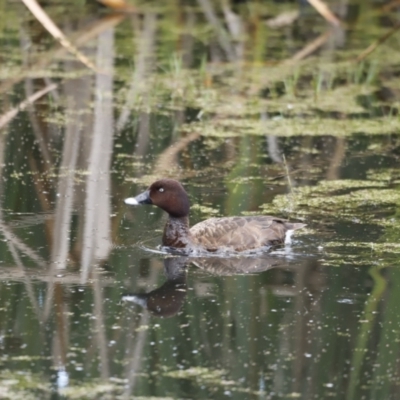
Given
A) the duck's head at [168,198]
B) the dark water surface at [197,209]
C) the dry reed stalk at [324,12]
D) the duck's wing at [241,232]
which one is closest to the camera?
the dark water surface at [197,209]

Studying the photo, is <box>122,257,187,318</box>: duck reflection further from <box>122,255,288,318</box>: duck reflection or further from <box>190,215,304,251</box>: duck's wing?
<box>190,215,304,251</box>: duck's wing

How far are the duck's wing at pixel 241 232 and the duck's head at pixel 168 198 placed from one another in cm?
15

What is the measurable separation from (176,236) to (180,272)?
482 millimetres

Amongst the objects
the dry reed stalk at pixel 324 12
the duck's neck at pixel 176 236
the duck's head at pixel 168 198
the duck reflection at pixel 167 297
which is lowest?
the duck reflection at pixel 167 297

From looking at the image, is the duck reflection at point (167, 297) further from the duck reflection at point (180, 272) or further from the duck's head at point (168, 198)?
the duck's head at point (168, 198)

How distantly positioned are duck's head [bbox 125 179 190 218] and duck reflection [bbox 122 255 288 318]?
35 cm

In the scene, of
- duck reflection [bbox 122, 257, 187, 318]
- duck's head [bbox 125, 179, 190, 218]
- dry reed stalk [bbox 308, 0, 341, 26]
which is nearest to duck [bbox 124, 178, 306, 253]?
duck's head [bbox 125, 179, 190, 218]

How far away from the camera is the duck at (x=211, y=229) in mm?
6566

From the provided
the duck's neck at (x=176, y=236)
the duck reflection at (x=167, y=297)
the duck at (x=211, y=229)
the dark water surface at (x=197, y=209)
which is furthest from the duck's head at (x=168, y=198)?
the duck reflection at (x=167, y=297)

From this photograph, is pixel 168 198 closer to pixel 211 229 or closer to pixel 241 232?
pixel 211 229

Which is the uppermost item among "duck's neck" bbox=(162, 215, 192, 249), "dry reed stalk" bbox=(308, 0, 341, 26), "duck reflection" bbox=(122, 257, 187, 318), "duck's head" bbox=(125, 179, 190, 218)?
"dry reed stalk" bbox=(308, 0, 341, 26)

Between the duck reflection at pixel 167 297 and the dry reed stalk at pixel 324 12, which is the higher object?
the dry reed stalk at pixel 324 12

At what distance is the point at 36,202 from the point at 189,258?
4.44 feet

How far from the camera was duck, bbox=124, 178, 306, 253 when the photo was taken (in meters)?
6.57
